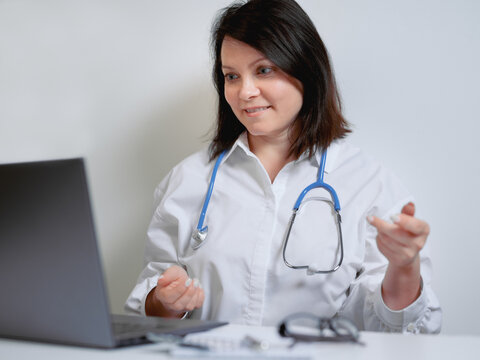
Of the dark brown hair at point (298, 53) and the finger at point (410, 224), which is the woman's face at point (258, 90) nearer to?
the dark brown hair at point (298, 53)

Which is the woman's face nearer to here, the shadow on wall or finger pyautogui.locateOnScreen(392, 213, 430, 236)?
the shadow on wall

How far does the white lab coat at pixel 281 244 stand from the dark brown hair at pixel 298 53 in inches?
2.6

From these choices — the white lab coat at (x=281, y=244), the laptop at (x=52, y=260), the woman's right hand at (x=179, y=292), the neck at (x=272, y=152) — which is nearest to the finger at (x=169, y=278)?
the woman's right hand at (x=179, y=292)

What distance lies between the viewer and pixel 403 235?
3.13 ft

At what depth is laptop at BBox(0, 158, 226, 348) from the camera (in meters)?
0.73

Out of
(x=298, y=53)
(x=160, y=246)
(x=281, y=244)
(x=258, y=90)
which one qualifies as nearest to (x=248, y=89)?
(x=258, y=90)

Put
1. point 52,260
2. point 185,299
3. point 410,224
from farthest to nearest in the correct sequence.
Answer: point 185,299
point 410,224
point 52,260

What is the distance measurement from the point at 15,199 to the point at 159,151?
3.62 ft

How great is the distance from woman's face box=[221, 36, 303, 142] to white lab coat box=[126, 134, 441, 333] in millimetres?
112

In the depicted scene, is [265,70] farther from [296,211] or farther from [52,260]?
[52,260]

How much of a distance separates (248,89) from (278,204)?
335mm

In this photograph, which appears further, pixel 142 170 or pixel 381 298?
pixel 142 170

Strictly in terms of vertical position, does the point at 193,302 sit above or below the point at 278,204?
below

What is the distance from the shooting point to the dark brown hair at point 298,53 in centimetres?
140
